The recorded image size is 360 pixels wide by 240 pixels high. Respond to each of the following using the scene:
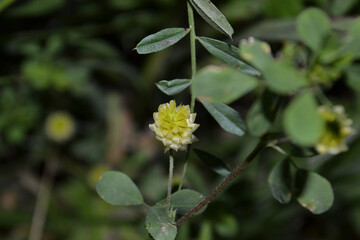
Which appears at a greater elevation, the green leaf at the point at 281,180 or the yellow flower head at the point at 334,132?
the yellow flower head at the point at 334,132

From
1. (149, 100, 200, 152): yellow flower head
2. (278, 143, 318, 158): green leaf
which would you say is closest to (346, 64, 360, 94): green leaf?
(278, 143, 318, 158): green leaf

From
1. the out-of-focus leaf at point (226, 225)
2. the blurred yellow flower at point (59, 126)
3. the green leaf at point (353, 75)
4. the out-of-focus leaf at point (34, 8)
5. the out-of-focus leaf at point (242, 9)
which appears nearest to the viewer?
the green leaf at point (353, 75)

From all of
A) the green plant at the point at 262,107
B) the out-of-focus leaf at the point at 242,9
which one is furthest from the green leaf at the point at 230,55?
the out-of-focus leaf at the point at 242,9

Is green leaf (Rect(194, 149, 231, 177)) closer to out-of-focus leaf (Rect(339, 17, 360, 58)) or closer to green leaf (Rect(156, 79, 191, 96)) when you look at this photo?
green leaf (Rect(156, 79, 191, 96))

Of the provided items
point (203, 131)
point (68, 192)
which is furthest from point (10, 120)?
point (203, 131)

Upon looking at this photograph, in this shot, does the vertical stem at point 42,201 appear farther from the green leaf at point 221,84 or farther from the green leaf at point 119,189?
the green leaf at point 221,84

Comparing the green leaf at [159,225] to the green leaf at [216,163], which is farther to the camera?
the green leaf at [216,163]
